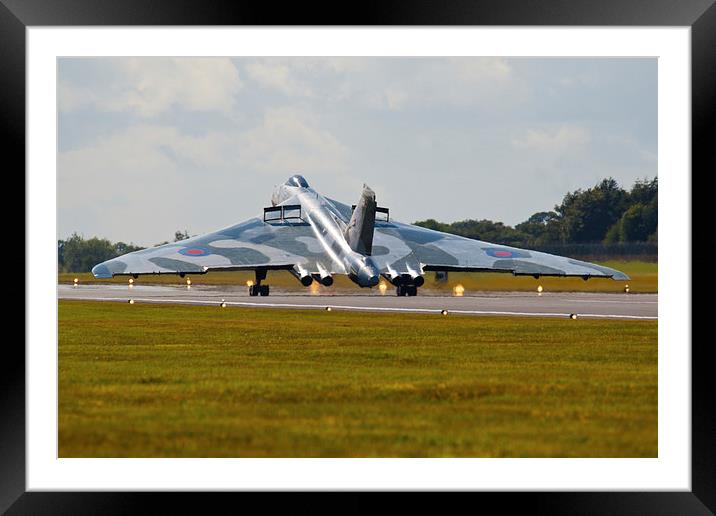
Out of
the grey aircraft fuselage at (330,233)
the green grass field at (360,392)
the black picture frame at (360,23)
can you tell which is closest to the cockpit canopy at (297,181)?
the grey aircraft fuselage at (330,233)

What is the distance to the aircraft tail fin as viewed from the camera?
139 feet

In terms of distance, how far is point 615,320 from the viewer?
2989cm

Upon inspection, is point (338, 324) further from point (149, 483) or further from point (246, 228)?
point (246, 228)

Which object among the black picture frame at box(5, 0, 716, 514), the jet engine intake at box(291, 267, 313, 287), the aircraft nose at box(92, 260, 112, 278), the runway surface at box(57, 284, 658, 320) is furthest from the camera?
the jet engine intake at box(291, 267, 313, 287)

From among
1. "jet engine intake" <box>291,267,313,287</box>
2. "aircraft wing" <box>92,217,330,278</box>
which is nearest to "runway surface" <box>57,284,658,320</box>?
"jet engine intake" <box>291,267,313,287</box>

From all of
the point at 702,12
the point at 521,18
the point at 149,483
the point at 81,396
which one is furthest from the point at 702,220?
the point at 81,396

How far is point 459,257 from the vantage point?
4862 cm

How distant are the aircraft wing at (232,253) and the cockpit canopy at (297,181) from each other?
173 inches

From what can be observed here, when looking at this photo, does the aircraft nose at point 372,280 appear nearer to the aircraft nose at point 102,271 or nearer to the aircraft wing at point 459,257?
the aircraft wing at point 459,257

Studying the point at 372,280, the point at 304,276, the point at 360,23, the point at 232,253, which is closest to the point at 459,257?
the point at 372,280

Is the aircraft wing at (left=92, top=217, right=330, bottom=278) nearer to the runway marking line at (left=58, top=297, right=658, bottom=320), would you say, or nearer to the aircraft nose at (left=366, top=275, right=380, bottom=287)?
the runway marking line at (left=58, top=297, right=658, bottom=320)

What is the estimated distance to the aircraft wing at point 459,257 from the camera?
45.7 m

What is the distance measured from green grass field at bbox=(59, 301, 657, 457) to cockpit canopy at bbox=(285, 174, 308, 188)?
1173 inches

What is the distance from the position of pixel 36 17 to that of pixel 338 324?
19.5 meters
